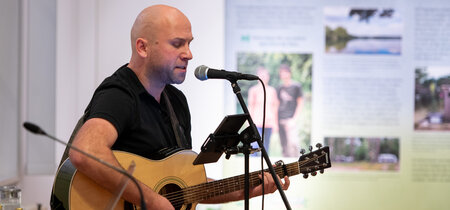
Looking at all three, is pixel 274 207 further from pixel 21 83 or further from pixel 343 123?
pixel 21 83

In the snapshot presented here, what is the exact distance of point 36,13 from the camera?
14.9 feet

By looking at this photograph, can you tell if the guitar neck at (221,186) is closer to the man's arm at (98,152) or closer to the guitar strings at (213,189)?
the guitar strings at (213,189)

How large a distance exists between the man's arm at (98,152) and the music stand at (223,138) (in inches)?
13.6

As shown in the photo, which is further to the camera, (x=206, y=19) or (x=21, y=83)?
(x=206, y=19)

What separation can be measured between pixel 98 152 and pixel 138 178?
287 mm

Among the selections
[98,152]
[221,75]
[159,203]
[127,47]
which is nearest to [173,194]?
[159,203]

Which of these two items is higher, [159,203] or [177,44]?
[177,44]

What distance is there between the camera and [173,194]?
277 centimetres

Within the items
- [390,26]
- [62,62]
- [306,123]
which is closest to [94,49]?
[62,62]

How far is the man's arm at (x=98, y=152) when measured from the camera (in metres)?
2.44

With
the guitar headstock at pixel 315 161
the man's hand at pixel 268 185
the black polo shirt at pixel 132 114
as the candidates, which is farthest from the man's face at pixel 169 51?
the guitar headstock at pixel 315 161

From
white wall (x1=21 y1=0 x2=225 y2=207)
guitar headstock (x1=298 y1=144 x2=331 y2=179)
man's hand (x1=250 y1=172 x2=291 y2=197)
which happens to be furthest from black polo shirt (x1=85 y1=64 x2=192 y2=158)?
white wall (x1=21 y1=0 x2=225 y2=207)

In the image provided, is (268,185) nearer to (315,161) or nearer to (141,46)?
(315,161)

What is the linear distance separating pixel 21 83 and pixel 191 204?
2.15 meters
